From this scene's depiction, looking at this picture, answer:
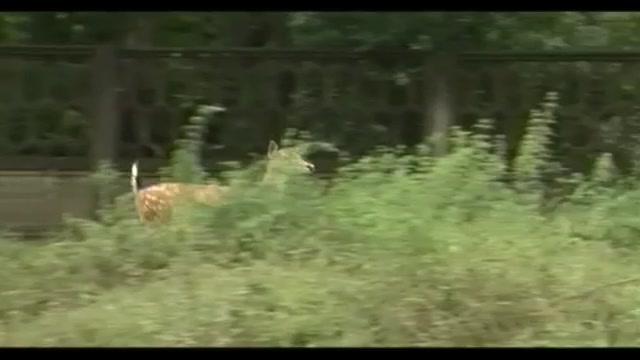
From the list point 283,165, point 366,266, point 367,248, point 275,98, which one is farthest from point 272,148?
point 366,266

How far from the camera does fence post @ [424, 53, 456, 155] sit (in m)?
3.66

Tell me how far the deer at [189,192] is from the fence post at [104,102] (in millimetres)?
487

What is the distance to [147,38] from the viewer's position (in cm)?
384

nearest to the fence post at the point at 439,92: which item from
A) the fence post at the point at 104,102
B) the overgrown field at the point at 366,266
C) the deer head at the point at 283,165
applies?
the overgrown field at the point at 366,266

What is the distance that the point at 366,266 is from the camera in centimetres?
262

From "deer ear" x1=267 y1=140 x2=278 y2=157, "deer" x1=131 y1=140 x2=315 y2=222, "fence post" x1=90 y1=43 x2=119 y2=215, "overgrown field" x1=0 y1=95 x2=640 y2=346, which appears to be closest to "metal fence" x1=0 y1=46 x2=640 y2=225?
"fence post" x1=90 y1=43 x2=119 y2=215

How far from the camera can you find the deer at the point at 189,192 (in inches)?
121

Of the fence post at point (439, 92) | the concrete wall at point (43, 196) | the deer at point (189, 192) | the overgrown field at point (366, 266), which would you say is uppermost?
the fence post at point (439, 92)

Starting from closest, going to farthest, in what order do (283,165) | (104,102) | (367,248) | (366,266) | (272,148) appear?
(366,266), (367,248), (283,165), (272,148), (104,102)

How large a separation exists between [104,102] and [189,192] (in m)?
0.77

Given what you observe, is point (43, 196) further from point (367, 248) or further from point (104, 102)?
point (367, 248)

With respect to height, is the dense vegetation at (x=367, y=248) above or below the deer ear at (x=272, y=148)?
below

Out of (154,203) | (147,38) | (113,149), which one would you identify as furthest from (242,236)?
(147,38)

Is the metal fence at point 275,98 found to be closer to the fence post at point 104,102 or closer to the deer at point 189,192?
the fence post at point 104,102
